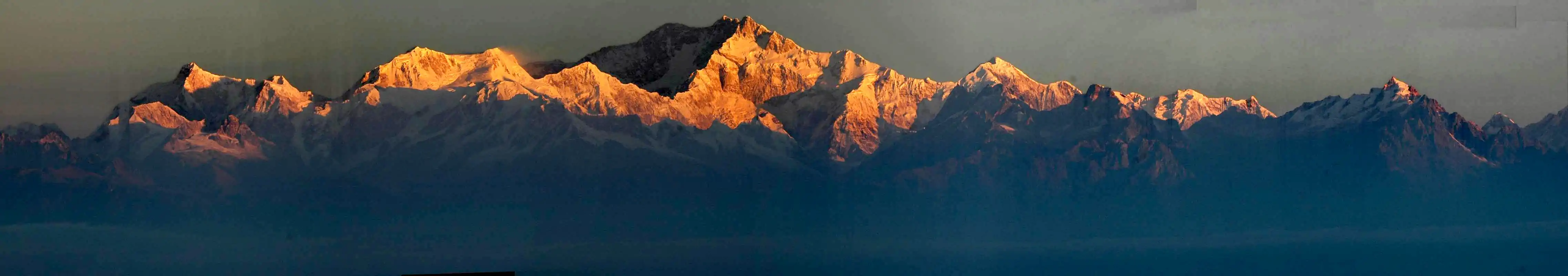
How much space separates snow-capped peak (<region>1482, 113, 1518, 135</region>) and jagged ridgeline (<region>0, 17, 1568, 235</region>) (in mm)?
16

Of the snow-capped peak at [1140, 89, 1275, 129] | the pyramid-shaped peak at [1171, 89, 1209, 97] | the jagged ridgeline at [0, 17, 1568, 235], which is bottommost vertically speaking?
the jagged ridgeline at [0, 17, 1568, 235]

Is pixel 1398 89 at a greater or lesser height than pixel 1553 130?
greater

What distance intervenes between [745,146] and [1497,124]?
6.89m

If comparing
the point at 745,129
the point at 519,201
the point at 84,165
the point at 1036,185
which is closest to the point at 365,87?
the point at 519,201

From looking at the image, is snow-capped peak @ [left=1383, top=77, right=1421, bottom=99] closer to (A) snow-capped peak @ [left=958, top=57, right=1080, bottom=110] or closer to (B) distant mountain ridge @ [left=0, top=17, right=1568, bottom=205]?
(B) distant mountain ridge @ [left=0, top=17, right=1568, bottom=205]

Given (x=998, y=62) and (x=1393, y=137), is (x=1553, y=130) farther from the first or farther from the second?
(x=998, y=62)

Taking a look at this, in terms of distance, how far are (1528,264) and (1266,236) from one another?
234 centimetres

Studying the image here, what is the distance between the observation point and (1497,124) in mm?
13773

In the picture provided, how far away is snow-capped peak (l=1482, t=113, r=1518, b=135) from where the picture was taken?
45.1 feet

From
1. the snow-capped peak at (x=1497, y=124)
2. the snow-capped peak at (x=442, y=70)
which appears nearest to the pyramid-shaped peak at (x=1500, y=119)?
the snow-capped peak at (x=1497, y=124)

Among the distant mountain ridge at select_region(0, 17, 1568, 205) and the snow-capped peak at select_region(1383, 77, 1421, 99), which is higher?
the snow-capped peak at select_region(1383, 77, 1421, 99)

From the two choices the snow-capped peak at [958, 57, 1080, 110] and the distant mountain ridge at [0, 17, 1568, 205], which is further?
the snow-capped peak at [958, 57, 1080, 110]

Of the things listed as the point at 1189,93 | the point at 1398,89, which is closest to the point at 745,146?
the point at 1189,93

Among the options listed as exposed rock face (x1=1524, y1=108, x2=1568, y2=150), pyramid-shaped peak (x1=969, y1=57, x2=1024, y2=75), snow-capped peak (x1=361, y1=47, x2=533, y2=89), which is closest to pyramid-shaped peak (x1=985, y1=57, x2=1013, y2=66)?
pyramid-shaped peak (x1=969, y1=57, x2=1024, y2=75)
